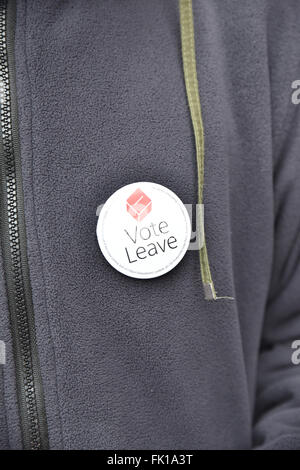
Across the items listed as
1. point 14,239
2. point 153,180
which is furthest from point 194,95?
point 14,239

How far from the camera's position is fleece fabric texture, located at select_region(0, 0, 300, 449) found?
72 centimetres

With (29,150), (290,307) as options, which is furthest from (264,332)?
(29,150)

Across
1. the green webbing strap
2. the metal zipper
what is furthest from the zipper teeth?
the green webbing strap

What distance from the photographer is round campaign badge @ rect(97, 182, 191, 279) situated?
72 cm

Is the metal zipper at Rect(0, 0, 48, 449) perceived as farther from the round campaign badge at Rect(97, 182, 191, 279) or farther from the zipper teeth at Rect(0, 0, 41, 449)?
the round campaign badge at Rect(97, 182, 191, 279)

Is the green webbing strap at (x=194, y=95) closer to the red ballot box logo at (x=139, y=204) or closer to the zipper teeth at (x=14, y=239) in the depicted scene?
the red ballot box logo at (x=139, y=204)

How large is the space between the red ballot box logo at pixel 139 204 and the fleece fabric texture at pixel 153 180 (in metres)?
0.02

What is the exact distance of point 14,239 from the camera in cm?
71

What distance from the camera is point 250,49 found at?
0.80 m

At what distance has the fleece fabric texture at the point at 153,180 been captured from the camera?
718 millimetres

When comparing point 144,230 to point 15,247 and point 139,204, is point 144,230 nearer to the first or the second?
point 139,204

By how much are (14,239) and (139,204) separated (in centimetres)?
16

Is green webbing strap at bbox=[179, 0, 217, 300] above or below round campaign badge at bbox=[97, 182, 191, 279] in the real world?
above
